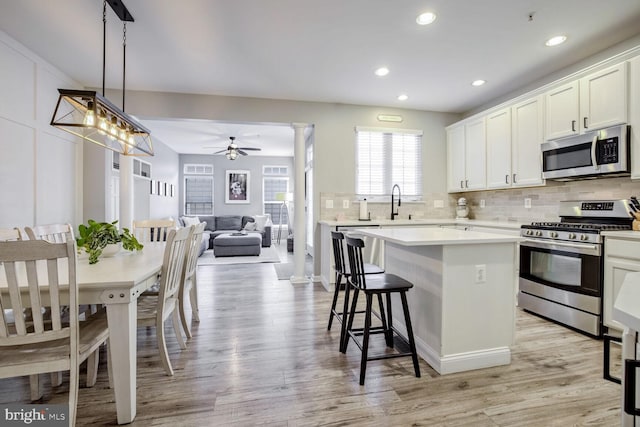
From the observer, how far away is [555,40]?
2865mm

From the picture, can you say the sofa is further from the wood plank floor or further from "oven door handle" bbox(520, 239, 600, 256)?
"oven door handle" bbox(520, 239, 600, 256)

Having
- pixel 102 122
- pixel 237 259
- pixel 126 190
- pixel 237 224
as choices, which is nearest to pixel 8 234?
pixel 102 122

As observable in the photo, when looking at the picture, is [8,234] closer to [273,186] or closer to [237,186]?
[237,186]

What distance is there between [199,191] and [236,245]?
372cm

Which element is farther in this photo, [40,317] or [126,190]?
[126,190]

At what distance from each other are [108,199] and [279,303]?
9.30 feet

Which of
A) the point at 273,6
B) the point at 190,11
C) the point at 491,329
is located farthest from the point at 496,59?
the point at 190,11

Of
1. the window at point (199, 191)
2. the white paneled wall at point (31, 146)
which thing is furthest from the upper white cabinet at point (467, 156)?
the window at point (199, 191)

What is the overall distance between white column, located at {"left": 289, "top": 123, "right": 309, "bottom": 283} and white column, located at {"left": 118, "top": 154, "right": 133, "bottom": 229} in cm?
232

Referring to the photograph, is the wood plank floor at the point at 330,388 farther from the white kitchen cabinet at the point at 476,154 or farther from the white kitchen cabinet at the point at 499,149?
the white kitchen cabinet at the point at 476,154

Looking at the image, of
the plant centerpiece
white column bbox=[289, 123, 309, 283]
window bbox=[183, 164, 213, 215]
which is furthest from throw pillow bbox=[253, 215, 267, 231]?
the plant centerpiece

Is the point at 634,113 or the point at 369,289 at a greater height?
the point at 634,113

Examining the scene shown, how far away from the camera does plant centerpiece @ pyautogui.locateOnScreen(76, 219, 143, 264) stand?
2.11 meters

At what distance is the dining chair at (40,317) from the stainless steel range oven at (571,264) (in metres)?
3.41
